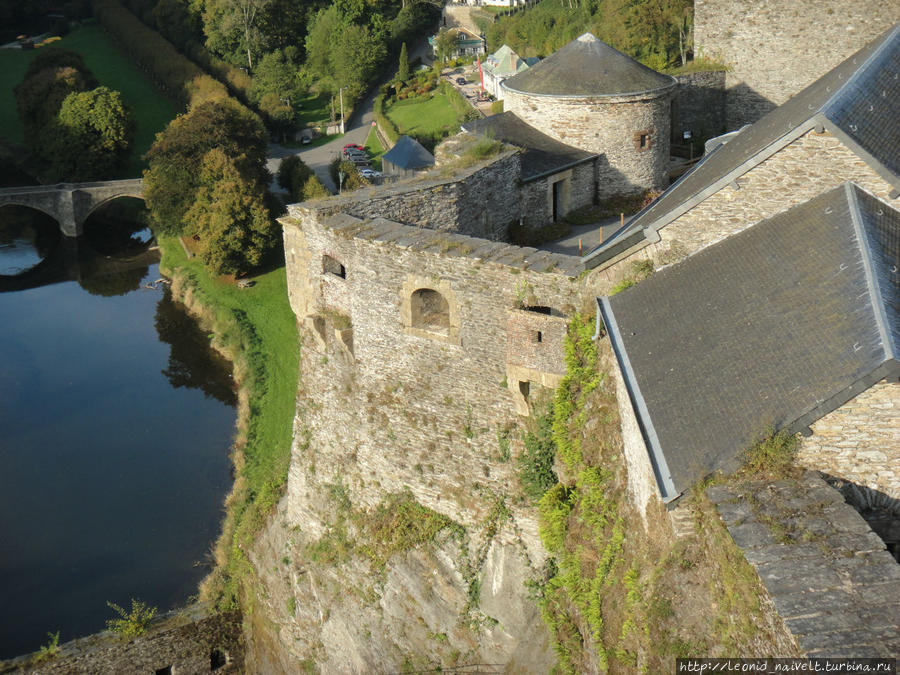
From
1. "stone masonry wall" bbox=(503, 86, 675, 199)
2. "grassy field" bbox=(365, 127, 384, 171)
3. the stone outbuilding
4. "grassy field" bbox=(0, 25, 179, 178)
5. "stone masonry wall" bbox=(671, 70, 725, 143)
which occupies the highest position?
"stone masonry wall" bbox=(503, 86, 675, 199)

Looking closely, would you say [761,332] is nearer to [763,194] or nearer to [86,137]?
[763,194]

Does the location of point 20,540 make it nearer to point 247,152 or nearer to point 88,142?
point 247,152

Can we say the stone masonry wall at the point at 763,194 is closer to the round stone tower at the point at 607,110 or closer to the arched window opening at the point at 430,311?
the arched window opening at the point at 430,311

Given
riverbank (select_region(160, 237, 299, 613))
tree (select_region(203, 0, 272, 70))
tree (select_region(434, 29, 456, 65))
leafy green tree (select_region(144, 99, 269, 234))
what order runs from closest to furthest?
riverbank (select_region(160, 237, 299, 613)), leafy green tree (select_region(144, 99, 269, 234)), tree (select_region(434, 29, 456, 65)), tree (select_region(203, 0, 272, 70))

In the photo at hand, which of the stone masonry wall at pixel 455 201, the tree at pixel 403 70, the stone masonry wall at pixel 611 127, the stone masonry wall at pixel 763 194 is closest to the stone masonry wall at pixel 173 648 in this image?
the stone masonry wall at pixel 455 201

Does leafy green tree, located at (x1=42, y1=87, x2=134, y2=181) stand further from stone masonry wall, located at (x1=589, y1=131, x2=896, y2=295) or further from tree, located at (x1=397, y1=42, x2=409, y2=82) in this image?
stone masonry wall, located at (x1=589, y1=131, x2=896, y2=295)

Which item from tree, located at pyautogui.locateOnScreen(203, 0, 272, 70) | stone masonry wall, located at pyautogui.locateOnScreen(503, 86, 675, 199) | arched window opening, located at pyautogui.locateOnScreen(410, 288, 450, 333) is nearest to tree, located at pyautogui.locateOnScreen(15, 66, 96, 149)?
tree, located at pyautogui.locateOnScreen(203, 0, 272, 70)

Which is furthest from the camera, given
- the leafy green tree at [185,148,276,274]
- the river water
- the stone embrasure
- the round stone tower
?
the leafy green tree at [185,148,276,274]
